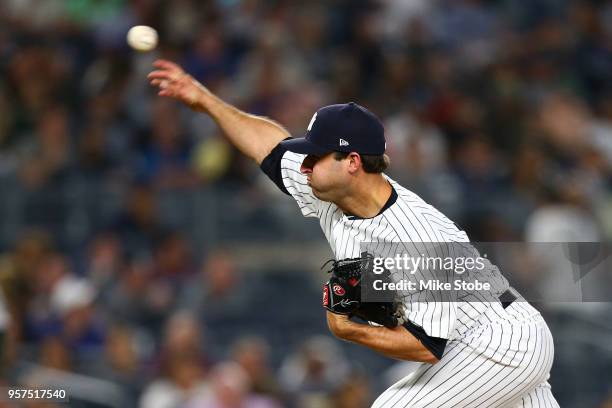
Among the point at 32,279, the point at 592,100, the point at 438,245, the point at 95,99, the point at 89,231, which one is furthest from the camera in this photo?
the point at 592,100

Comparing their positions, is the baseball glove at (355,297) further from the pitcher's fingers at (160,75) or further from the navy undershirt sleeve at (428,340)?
the pitcher's fingers at (160,75)

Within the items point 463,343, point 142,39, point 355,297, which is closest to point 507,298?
point 463,343

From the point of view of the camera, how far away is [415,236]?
4.27 metres

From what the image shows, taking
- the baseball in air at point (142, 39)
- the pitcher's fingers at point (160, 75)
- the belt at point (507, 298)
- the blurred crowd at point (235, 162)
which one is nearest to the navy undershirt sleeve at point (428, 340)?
the belt at point (507, 298)

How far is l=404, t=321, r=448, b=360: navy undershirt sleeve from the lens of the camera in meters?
4.16

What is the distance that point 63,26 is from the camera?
10.8 m

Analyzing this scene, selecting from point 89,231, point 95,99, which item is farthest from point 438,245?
point 95,99

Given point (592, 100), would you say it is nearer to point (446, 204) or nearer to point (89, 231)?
point (446, 204)

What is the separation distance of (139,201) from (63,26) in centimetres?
260

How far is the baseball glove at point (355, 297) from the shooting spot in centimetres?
417

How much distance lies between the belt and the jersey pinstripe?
0.14ft

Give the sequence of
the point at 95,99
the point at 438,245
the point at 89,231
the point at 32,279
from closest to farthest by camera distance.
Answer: the point at 438,245, the point at 32,279, the point at 89,231, the point at 95,99

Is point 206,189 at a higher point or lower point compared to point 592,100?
lower

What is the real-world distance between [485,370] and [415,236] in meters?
0.58
